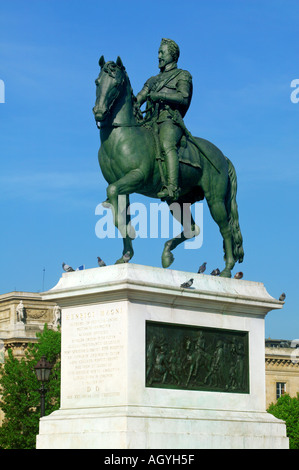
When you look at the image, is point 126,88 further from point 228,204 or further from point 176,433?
point 176,433

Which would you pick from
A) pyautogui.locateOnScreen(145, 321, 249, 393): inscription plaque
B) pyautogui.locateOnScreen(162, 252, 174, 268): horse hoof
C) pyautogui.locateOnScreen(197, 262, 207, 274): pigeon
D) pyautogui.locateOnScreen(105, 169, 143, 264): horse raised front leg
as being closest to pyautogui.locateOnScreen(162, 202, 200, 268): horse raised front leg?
pyautogui.locateOnScreen(162, 252, 174, 268): horse hoof

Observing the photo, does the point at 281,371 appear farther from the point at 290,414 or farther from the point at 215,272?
the point at 215,272

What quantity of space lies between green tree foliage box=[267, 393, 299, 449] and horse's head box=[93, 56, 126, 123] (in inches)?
2266

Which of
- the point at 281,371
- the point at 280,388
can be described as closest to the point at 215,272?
the point at 281,371

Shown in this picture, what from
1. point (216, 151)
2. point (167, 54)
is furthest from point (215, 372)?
point (167, 54)

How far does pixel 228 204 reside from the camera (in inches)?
923

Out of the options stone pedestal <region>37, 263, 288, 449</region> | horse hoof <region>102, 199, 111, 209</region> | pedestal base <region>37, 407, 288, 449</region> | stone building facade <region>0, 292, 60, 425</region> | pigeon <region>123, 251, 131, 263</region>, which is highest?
stone building facade <region>0, 292, 60, 425</region>

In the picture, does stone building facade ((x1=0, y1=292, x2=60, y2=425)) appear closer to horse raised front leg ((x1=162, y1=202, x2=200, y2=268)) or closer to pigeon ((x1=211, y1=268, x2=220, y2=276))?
horse raised front leg ((x1=162, y1=202, x2=200, y2=268))

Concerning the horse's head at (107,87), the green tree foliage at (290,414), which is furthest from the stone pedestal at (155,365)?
the green tree foliage at (290,414)

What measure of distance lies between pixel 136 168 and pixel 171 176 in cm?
77

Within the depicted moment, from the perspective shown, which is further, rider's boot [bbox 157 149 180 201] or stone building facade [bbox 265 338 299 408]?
stone building facade [bbox 265 338 299 408]

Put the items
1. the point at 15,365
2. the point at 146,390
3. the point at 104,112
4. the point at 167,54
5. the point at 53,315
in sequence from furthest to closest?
the point at 53,315, the point at 15,365, the point at 167,54, the point at 104,112, the point at 146,390

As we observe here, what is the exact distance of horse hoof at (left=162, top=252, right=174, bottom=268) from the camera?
71.2 ft
